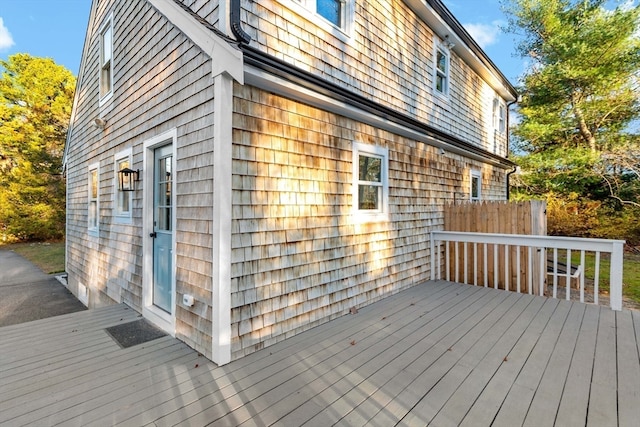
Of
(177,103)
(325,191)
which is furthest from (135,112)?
(325,191)

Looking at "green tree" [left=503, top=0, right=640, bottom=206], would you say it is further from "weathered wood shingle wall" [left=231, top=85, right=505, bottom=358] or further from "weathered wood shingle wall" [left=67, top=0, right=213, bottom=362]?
"weathered wood shingle wall" [left=67, top=0, right=213, bottom=362]

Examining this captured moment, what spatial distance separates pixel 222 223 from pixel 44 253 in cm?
1475

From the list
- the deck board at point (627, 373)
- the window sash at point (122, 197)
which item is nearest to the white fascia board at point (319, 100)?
the window sash at point (122, 197)

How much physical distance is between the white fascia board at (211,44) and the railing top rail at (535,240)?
15.3 feet

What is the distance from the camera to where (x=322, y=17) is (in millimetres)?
3971

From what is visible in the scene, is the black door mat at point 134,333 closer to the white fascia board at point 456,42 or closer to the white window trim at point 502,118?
the white fascia board at point 456,42

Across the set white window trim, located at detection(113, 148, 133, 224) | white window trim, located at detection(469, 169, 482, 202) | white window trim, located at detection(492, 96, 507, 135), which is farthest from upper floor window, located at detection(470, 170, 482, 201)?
white window trim, located at detection(113, 148, 133, 224)

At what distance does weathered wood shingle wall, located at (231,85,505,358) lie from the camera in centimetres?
301

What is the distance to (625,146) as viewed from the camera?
37.4ft

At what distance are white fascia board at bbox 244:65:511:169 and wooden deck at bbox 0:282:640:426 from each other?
2.69 metres

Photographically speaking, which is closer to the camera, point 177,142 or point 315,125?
point 177,142

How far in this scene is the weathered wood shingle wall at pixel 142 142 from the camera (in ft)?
10.1

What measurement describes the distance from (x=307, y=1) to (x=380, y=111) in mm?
1682

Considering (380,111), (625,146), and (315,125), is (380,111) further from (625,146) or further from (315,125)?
(625,146)
